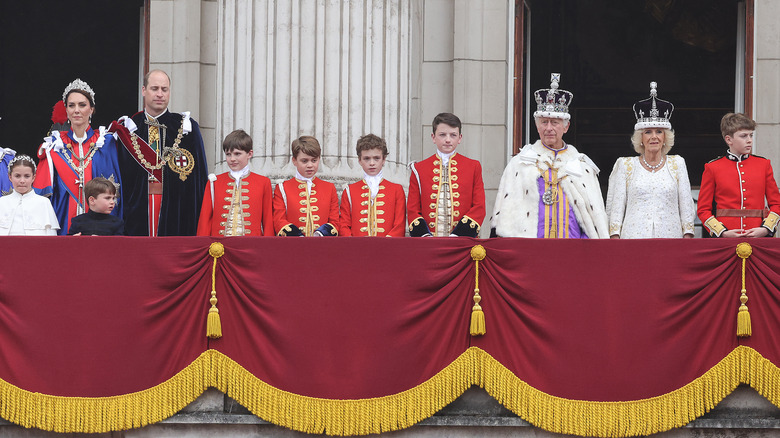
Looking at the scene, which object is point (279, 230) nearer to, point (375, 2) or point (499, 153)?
point (375, 2)

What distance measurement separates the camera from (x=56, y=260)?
8.42 meters

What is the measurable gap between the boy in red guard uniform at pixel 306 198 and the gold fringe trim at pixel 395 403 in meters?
1.47

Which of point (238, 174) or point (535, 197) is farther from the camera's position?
point (238, 174)

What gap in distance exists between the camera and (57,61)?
1730 cm

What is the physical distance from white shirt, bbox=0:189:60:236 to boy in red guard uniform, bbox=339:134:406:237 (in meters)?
2.06

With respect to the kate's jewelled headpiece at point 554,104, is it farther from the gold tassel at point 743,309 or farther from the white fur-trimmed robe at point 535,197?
the gold tassel at point 743,309

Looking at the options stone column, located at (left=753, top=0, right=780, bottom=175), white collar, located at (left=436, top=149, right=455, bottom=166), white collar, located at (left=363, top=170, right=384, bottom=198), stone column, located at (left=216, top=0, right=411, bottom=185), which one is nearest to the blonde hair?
white collar, located at (left=436, top=149, right=455, bottom=166)

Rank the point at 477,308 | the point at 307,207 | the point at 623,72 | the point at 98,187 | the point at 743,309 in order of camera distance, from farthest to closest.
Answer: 1. the point at 623,72
2. the point at 307,207
3. the point at 98,187
4. the point at 477,308
5. the point at 743,309

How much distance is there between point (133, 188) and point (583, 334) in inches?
141

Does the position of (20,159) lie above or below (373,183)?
above

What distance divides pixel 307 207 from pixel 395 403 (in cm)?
185

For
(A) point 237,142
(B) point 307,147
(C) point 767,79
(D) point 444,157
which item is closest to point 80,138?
(A) point 237,142

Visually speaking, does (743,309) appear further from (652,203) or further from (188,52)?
(188,52)

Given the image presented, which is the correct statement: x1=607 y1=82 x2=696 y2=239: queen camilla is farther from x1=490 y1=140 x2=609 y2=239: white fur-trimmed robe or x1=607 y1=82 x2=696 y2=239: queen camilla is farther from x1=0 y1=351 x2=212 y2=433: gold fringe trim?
x1=0 y1=351 x2=212 y2=433: gold fringe trim
